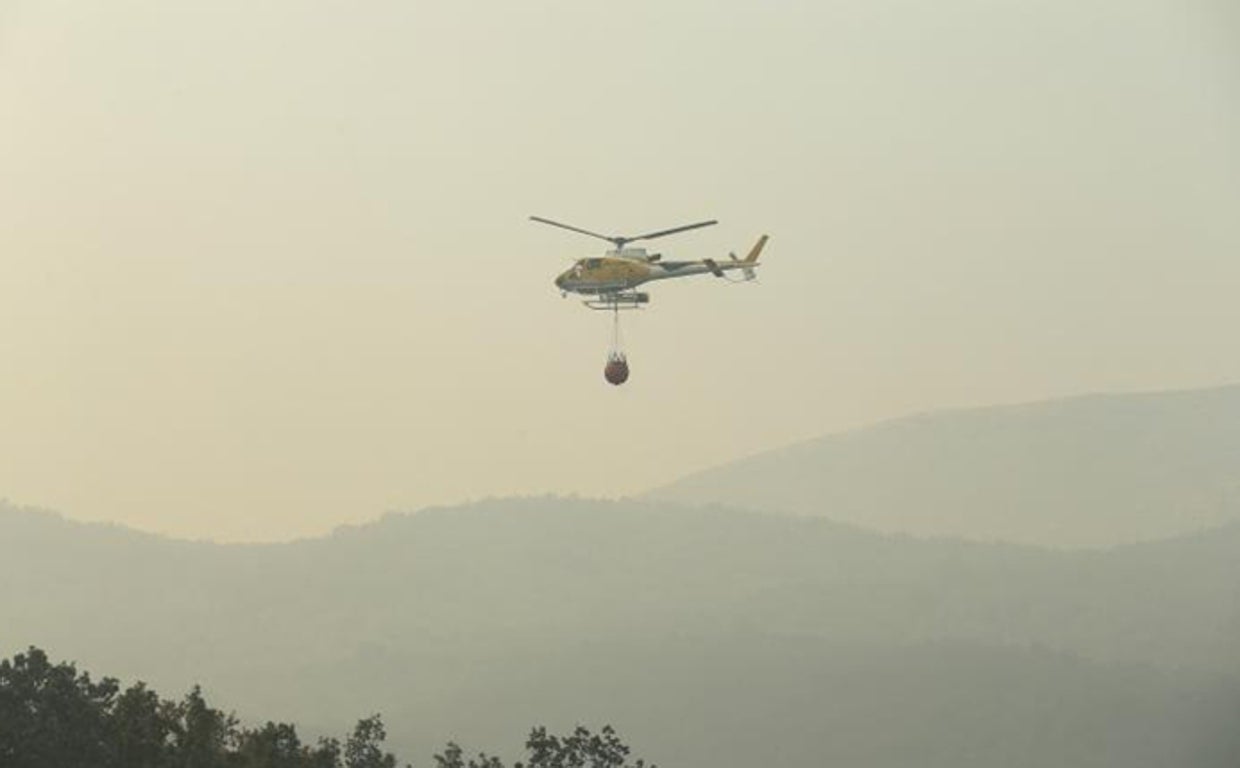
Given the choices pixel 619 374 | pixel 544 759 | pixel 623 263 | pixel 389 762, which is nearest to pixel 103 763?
pixel 389 762

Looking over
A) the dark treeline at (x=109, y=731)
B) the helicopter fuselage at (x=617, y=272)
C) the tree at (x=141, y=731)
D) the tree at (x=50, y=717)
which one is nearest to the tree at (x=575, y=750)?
the dark treeline at (x=109, y=731)

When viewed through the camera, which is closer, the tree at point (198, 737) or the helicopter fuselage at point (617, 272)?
the tree at point (198, 737)

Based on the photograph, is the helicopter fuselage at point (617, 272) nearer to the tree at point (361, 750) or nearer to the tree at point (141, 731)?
the tree at point (361, 750)

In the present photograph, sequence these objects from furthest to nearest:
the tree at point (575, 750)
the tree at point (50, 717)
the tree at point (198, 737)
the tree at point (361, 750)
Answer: the tree at point (575, 750), the tree at point (361, 750), the tree at point (198, 737), the tree at point (50, 717)

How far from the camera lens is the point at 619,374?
98.6m

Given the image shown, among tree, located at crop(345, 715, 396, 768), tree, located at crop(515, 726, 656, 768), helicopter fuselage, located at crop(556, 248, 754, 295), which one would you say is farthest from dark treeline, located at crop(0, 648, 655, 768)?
helicopter fuselage, located at crop(556, 248, 754, 295)

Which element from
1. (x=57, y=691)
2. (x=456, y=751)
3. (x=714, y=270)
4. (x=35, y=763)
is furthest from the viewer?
(x=714, y=270)

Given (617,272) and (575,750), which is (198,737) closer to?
(575,750)

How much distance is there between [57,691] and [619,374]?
2618cm

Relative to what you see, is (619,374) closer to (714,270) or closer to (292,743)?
(714,270)

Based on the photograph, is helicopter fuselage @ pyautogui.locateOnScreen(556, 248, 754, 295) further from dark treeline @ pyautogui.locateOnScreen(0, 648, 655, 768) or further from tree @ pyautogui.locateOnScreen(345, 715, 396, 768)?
dark treeline @ pyautogui.locateOnScreen(0, 648, 655, 768)

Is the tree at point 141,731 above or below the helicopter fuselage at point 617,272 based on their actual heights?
below

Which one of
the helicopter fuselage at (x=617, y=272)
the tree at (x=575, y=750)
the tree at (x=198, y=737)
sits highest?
the helicopter fuselage at (x=617, y=272)

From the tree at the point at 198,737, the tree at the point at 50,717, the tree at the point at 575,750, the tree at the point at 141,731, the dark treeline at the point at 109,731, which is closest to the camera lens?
the tree at the point at 50,717
